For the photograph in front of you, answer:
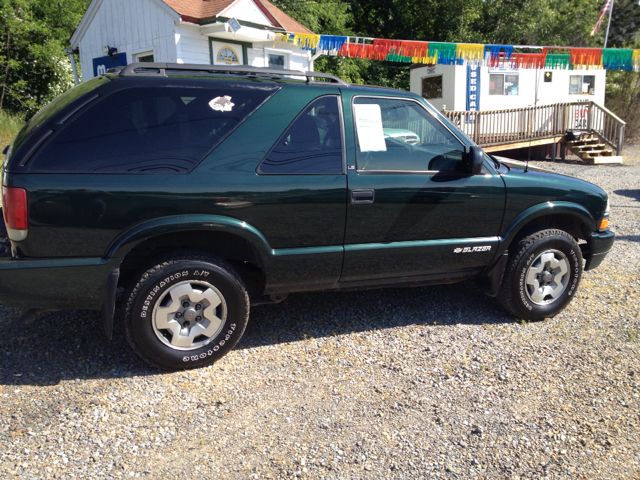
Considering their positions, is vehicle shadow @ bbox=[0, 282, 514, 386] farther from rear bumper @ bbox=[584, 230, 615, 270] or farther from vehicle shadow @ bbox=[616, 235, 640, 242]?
vehicle shadow @ bbox=[616, 235, 640, 242]

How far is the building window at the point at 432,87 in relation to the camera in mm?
19359

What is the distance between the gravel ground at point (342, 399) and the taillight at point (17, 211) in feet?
3.22

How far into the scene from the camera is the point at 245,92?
11.7 ft


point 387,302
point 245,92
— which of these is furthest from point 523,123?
point 245,92

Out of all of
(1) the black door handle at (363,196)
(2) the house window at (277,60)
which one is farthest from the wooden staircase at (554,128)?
(1) the black door handle at (363,196)

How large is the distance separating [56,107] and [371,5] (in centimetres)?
2769

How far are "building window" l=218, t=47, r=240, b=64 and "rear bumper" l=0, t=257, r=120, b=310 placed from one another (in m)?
10.6

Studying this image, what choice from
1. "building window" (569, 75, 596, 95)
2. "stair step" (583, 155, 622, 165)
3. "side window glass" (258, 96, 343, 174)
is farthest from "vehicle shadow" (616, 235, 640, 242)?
"building window" (569, 75, 596, 95)

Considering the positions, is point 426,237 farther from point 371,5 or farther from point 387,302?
point 371,5

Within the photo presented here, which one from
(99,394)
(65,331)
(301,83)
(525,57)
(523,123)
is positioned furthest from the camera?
(523,123)

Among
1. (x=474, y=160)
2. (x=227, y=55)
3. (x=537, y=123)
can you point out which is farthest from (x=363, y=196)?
(x=537, y=123)

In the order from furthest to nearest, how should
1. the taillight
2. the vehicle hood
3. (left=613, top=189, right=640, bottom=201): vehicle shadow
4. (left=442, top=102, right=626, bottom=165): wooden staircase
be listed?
(left=442, top=102, right=626, bottom=165): wooden staircase < (left=613, top=189, right=640, bottom=201): vehicle shadow < the vehicle hood < the taillight

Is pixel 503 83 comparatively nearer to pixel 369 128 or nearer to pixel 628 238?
pixel 628 238

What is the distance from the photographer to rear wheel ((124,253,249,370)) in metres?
3.35
